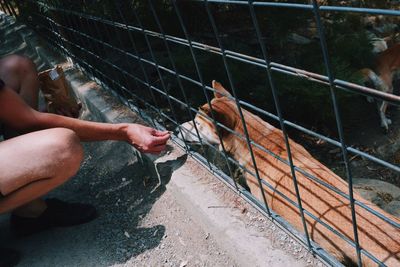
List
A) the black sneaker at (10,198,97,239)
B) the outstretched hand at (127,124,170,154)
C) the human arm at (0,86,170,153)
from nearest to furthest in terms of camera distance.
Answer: the human arm at (0,86,170,153) < the outstretched hand at (127,124,170,154) < the black sneaker at (10,198,97,239)

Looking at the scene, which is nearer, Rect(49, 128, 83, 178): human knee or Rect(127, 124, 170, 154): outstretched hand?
Rect(49, 128, 83, 178): human knee

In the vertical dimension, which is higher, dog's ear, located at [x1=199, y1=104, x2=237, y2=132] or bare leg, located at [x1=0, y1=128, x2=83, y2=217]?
bare leg, located at [x1=0, y1=128, x2=83, y2=217]

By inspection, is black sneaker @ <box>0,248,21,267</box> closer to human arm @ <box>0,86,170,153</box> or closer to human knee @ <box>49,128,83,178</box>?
human knee @ <box>49,128,83,178</box>

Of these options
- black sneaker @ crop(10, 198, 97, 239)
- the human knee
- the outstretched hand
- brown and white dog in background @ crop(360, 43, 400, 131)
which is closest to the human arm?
the outstretched hand

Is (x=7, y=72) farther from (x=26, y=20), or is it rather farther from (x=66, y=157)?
(x=26, y=20)

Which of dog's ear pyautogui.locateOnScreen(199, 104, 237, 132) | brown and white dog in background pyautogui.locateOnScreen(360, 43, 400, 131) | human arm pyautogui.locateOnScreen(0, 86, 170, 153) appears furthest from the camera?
brown and white dog in background pyautogui.locateOnScreen(360, 43, 400, 131)

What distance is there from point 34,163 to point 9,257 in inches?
22.7

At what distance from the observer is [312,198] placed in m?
2.10

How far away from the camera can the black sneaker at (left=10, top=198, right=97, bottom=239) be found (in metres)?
2.32

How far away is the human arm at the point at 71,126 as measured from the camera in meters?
2.09

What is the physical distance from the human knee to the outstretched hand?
0.29 m

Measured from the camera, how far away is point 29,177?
6.44 feet

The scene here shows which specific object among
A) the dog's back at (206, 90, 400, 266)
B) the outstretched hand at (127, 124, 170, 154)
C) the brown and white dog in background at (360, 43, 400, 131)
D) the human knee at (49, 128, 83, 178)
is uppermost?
the human knee at (49, 128, 83, 178)

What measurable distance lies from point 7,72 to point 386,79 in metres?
5.24
